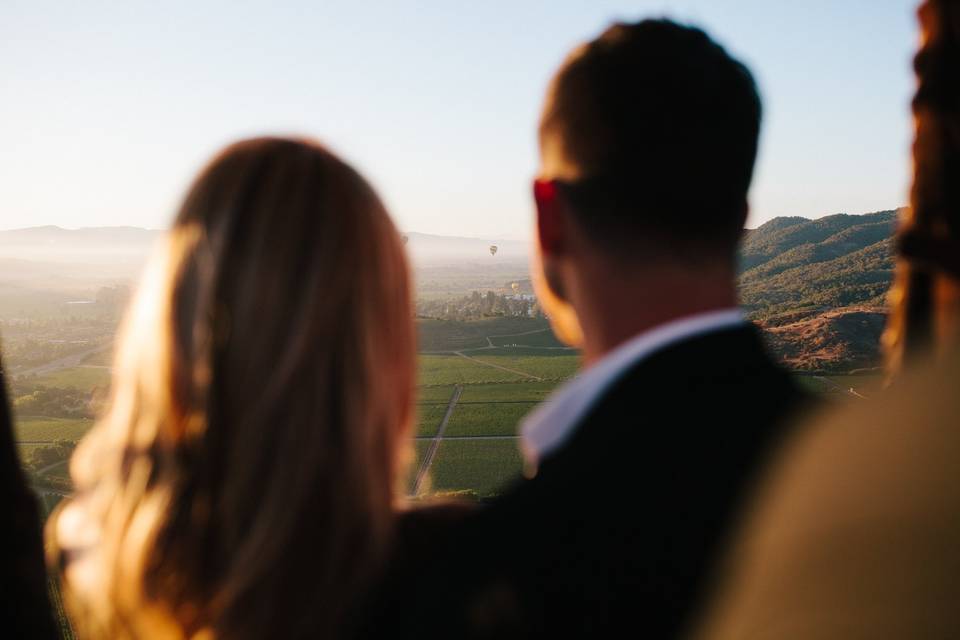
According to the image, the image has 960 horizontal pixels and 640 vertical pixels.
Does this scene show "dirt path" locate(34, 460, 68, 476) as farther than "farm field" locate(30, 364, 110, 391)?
No

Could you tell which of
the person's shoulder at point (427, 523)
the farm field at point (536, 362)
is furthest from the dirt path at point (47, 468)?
Result: the person's shoulder at point (427, 523)

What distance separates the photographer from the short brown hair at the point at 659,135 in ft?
4.71

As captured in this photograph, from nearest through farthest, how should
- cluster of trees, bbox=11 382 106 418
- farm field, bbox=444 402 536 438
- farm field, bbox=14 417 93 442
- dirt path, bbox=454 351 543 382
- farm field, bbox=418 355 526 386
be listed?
1. farm field, bbox=444 402 536 438
2. farm field, bbox=14 417 93 442
3. cluster of trees, bbox=11 382 106 418
4. farm field, bbox=418 355 526 386
5. dirt path, bbox=454 351 543 382

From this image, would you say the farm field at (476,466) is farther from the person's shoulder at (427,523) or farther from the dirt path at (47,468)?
→ the person's shoulder at (427,523)

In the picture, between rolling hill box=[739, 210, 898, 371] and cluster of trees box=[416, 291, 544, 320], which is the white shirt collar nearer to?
rolling hill box=[739, 210, 898, 371]

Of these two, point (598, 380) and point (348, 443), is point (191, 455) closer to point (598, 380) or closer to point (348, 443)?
point (348, 443)

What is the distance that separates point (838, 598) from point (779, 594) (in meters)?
0.05

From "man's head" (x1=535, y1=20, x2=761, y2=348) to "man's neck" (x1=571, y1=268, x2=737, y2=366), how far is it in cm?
3

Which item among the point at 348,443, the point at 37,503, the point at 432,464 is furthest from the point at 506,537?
the point at 432,464

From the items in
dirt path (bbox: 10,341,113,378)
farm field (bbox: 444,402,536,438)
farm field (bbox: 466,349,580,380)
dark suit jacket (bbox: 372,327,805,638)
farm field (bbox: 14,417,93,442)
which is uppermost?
dark suit jacket (bbox: 372,327,805,638)

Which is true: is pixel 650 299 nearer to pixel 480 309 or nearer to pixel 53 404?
pixel 53 404

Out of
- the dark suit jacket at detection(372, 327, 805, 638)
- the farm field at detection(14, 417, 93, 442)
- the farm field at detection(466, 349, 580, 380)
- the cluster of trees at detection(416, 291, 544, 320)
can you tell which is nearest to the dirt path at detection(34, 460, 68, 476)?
the farm field at detection(14, 417, 93, 442)

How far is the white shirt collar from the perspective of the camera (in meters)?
1.23

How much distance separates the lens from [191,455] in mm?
1505
